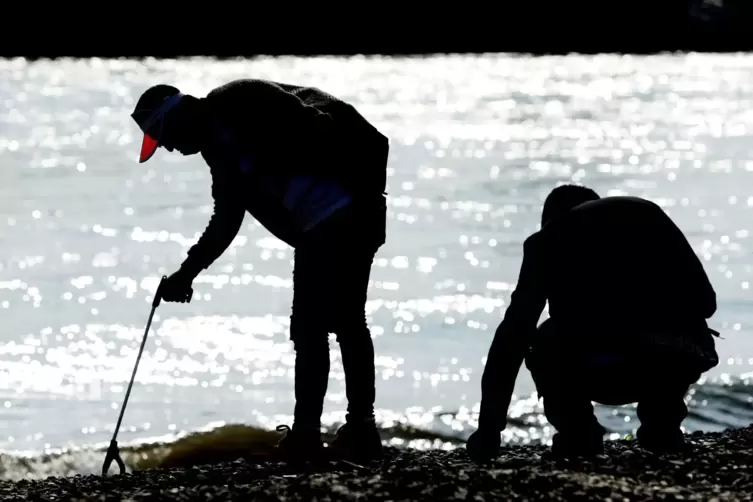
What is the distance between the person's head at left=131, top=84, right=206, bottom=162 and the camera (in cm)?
665

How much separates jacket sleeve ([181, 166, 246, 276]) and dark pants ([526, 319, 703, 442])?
1540 mm

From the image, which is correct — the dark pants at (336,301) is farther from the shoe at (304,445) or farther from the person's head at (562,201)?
the person's head at (562,201)

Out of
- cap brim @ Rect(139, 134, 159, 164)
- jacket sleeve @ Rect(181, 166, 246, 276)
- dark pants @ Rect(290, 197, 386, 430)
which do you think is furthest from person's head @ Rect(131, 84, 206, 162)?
dark pants @ Rect(290, 197, 386, 430)

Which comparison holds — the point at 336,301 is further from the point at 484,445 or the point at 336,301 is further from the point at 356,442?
Answer: the point at 484,445

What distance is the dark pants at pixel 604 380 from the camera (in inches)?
248

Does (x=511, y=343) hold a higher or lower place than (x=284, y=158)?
lower

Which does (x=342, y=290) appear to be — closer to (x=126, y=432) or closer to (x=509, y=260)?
→ (x=126, y=432)

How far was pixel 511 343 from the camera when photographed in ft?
20.3

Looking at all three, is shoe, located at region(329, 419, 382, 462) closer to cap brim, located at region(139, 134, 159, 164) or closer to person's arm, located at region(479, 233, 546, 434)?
person's arm, located at region(479, 233, 546, 434)

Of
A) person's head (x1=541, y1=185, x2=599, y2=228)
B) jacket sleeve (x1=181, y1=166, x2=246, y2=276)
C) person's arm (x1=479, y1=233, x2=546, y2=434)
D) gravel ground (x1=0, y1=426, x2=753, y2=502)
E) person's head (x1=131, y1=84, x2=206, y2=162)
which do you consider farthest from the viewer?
jacket sleeve (x1=181, y1=166, x2=246, y2=276)

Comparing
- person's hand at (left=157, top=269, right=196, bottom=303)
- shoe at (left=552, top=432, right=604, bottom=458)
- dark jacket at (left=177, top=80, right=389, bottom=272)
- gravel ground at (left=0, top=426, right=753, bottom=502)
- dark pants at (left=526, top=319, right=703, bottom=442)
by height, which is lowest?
gravel ground at (left=0, top=426, right=753, bottom=502)

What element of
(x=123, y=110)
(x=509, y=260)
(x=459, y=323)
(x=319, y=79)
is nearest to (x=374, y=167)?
(x=459, y=323)

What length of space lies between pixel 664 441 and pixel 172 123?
269 centimetres

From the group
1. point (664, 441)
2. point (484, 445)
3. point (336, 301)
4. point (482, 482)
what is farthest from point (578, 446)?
point (336, 301)
